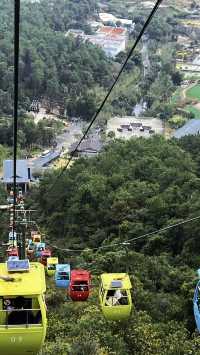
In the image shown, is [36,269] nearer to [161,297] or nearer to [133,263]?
[161,297]

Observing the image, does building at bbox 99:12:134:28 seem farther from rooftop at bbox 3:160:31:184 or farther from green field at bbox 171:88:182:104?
rooftop at bbox 3:160:31:184

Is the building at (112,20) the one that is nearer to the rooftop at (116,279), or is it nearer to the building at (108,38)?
the building at (108,38)

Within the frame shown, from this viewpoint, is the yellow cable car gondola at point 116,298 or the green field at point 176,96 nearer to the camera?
the yellow cable car gondola at point 116,298

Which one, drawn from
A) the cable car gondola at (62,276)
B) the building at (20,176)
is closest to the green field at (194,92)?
the building at (20,176)

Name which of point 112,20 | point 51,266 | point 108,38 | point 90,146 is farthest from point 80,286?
point 112,20

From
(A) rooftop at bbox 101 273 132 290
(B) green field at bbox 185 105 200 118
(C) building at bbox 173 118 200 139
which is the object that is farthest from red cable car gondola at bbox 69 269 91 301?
(B) green field at bbox 185 105 200 118

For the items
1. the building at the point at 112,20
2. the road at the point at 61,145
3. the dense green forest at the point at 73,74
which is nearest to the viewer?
the road at the point at 61,145

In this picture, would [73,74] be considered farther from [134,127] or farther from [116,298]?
[116,298]

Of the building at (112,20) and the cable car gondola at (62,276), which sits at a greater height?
the cable car gondola at (62,276)
